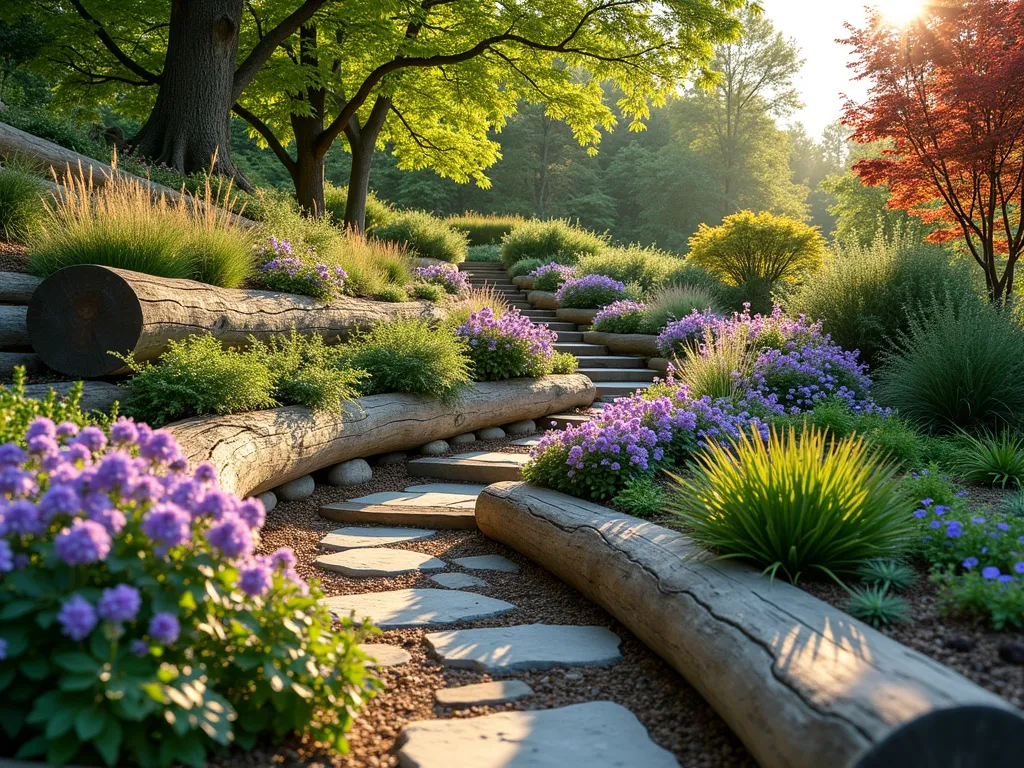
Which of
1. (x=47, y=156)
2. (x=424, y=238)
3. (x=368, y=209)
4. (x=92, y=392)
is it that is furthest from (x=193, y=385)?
(x=368, y=209)

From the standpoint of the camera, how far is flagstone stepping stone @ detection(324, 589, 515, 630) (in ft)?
10.7

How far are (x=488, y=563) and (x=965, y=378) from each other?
3699 millimetres

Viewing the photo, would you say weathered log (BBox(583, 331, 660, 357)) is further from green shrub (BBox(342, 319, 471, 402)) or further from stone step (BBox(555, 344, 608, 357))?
green shrub (BBox(342, 319, 471, 402))

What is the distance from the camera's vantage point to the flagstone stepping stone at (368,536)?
429 centimetres

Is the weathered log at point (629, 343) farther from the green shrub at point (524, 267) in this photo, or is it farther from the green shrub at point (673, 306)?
the green shrub at point (524, 267)

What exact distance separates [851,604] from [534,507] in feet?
6.20

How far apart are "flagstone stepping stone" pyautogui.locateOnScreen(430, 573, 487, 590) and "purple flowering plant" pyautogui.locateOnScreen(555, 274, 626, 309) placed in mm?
7700

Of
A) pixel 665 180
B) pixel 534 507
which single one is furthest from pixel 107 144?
pixel 665 180

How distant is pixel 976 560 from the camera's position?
8.33 ft

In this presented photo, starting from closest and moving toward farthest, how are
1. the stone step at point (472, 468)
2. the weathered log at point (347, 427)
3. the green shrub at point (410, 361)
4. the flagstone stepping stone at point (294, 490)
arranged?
1. the weathered log at point (347, 427)
2. the flagstone stepping stone at point (294, 490)
3. the stone step at point (472, 468)
4. the green shrub at point (410, 361)

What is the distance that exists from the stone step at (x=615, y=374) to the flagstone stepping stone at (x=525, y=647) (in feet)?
18.0

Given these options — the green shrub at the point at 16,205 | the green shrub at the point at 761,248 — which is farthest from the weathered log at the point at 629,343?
the green shrub at the point at 16,205

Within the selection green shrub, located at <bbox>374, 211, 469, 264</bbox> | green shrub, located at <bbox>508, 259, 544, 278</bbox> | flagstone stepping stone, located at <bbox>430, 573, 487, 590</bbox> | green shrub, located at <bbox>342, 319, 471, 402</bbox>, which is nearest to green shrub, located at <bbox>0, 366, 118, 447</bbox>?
flagstone stepping stone, located at <bbox>430, 573, 487, 590</bbox>

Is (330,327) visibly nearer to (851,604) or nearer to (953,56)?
(851,604)
